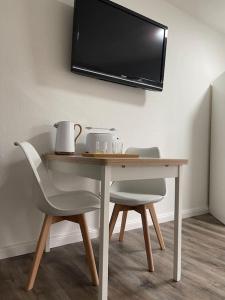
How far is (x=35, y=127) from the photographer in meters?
1.83

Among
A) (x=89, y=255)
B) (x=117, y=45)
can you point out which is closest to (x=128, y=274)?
(x=89, y=255)

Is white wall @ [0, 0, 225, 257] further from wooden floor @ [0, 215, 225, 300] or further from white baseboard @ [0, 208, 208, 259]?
wooden floor @ [0, 215, 225, 300]

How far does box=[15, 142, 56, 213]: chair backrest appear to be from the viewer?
1.29m

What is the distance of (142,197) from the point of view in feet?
5.63

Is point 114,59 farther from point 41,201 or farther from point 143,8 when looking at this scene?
point 41,201

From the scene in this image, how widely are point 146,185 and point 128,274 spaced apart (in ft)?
2.23

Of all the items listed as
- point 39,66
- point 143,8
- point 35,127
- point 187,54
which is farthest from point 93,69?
point 187,54

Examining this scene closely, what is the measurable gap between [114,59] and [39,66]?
0.64 m

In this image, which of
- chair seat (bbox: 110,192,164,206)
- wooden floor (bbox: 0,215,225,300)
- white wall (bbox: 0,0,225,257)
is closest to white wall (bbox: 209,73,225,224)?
white wall (bbox: 0,0,225,257)

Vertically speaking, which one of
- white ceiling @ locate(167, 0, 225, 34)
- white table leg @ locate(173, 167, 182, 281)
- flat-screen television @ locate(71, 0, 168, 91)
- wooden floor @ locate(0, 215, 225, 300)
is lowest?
wooden floor @ locate(0, 215, 225, 300)

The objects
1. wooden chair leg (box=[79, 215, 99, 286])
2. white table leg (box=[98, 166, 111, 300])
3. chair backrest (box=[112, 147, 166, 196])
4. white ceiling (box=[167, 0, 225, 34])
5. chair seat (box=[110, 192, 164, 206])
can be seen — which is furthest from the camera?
white ceiling (box=[167, 0, 225, 34])

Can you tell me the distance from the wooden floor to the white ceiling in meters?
2.39

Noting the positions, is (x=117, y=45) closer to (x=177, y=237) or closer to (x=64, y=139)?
(x=64, y=139)

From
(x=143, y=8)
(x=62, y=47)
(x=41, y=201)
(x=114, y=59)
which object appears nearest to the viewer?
(x=41, y=201)
